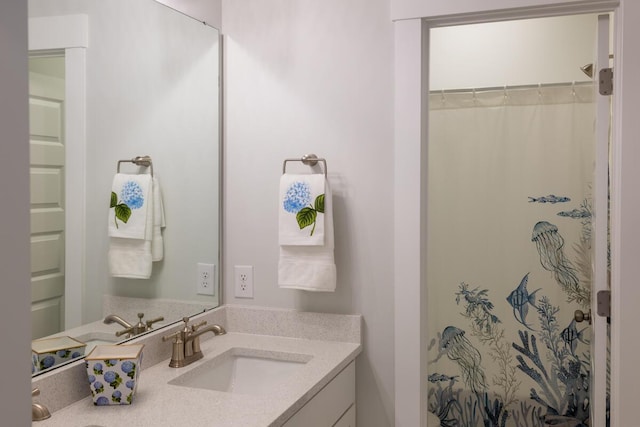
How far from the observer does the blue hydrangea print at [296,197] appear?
1.92 m

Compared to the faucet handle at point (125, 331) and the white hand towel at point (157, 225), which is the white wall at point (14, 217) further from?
the white hand towel at point (157, 225)

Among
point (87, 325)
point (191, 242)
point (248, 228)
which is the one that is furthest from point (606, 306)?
point (87, 325)

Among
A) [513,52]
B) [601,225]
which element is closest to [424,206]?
[601,225]

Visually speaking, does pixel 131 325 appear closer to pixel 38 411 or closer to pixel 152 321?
pixel 152 321

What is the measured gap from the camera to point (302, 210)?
1.92m

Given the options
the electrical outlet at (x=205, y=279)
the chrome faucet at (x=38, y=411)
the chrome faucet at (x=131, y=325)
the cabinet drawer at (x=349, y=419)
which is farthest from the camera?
the electrical outlet at (x=205, y=279)

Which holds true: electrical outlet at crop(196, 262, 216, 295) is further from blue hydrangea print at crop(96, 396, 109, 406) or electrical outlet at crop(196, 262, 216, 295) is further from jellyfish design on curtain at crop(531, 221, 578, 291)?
jellyfish design on curtain at crop(531, 221, 578, 291)

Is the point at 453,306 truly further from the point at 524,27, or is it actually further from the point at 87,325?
the point at 87,325

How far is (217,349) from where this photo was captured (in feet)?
6.36

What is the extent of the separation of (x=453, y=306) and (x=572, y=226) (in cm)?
71

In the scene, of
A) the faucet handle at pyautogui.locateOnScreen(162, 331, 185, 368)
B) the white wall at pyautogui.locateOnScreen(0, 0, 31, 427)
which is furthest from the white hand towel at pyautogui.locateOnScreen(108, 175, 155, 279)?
the white wall at pyautogui.locateOnScreen(0, 0, 31, 427)

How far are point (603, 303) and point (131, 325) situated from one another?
4.78 feet

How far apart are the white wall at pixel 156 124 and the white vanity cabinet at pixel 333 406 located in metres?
0.59

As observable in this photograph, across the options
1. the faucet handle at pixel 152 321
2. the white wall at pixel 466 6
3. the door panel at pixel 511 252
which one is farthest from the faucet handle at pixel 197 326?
the door panel at pixel 511 252
